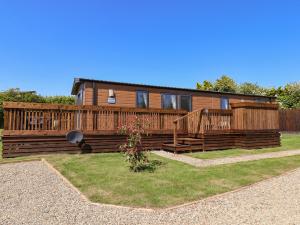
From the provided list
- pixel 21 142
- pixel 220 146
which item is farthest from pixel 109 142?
pixel 220 146

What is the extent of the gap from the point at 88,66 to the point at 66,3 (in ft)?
38.2

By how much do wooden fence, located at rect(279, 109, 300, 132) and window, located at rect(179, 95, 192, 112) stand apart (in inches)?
544

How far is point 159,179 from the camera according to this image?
6.34 meters

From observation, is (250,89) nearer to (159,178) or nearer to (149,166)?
(149,166)

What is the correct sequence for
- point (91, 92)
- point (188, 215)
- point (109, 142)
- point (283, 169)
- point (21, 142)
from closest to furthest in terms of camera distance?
point (188, 215)
point (283, 169)
point (21, 142)
point (109, 142)
point (91, 92)

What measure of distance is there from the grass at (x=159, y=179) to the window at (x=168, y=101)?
25.6ft

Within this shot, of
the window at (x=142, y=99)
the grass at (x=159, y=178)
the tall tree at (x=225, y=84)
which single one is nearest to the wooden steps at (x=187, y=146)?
the grass at (x=159, y=178)

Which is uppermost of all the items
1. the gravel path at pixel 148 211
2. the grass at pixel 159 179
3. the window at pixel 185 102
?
the window at pixel 185 102

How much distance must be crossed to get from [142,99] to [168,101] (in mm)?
1957

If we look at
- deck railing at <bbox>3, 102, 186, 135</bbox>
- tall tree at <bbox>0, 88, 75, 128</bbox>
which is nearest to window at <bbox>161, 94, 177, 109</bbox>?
deck railing at <bbox>3, 102, 186, 135</bbox>

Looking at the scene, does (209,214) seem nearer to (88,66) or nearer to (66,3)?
(66,3)

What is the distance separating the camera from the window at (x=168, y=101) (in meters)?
16.2

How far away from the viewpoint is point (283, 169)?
25.1 feet

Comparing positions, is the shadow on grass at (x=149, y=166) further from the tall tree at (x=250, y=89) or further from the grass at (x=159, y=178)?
the tall tree at (x=250, y=89)
